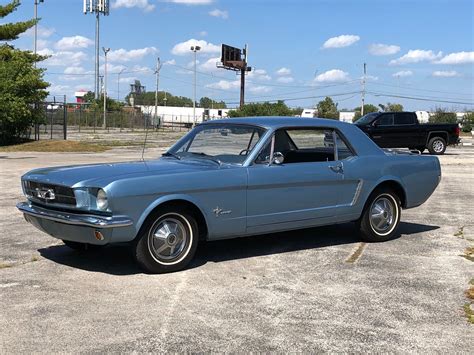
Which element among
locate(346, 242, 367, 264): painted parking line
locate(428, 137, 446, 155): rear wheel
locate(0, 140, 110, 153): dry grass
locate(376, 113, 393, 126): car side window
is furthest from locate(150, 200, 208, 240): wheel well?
locate(0, 140, 110, 153): dry grass

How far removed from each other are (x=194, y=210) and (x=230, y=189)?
0.43 m

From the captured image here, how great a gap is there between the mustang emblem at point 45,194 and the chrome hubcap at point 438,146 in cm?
2154

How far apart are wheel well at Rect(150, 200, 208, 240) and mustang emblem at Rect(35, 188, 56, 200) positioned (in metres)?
1.01

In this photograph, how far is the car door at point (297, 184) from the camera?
20.1 ft

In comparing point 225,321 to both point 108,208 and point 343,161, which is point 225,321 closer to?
point 108,208

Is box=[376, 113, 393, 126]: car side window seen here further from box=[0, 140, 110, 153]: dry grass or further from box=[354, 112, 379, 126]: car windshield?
box=[0, 140, 110, 153]: dry grass

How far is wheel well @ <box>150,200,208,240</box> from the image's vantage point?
18.2 feet

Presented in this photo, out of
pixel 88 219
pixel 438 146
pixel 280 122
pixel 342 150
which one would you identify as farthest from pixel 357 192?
pixel 438 146

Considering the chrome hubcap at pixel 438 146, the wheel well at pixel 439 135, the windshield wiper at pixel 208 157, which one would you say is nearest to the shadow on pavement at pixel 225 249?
the windshield wiper at pixel 208 157

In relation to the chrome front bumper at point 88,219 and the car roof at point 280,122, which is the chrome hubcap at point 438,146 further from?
the chrome front bumper at point 88,219

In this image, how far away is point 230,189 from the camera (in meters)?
5.88

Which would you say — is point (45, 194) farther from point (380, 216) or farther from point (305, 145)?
point (380, 216)

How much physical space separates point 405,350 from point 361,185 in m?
3.27

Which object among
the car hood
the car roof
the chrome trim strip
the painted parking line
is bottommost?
the painted parking line
